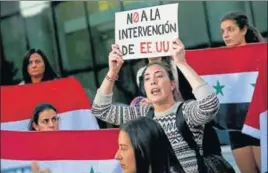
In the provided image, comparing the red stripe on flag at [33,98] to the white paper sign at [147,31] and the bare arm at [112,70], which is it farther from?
the white paper sign at [147,31]

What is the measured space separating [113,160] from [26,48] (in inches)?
28.5

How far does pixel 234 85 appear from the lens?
285 centimetres

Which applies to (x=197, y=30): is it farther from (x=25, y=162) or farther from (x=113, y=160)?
(x=25, y=162)

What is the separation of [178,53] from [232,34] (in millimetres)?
342

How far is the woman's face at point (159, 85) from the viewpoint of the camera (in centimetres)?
266

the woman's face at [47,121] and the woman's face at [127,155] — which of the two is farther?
the woman's face at [47,121]

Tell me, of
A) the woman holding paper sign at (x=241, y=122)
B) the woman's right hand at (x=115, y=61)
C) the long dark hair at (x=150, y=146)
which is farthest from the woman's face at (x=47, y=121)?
the woman holding paper sign at (x=241, y=122)

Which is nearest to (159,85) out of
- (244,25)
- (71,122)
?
(244,25)

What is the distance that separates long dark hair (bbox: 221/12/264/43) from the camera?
276 cm

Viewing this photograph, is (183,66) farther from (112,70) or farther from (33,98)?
(33,98)

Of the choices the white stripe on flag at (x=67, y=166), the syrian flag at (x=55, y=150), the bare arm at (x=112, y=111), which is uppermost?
the bare arm at (x=112, y=111)

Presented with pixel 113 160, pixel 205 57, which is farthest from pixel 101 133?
pixel 205 57

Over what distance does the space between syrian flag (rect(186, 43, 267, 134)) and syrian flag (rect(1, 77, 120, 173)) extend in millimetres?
528

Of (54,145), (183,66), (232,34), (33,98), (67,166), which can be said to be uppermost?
(232,34)
